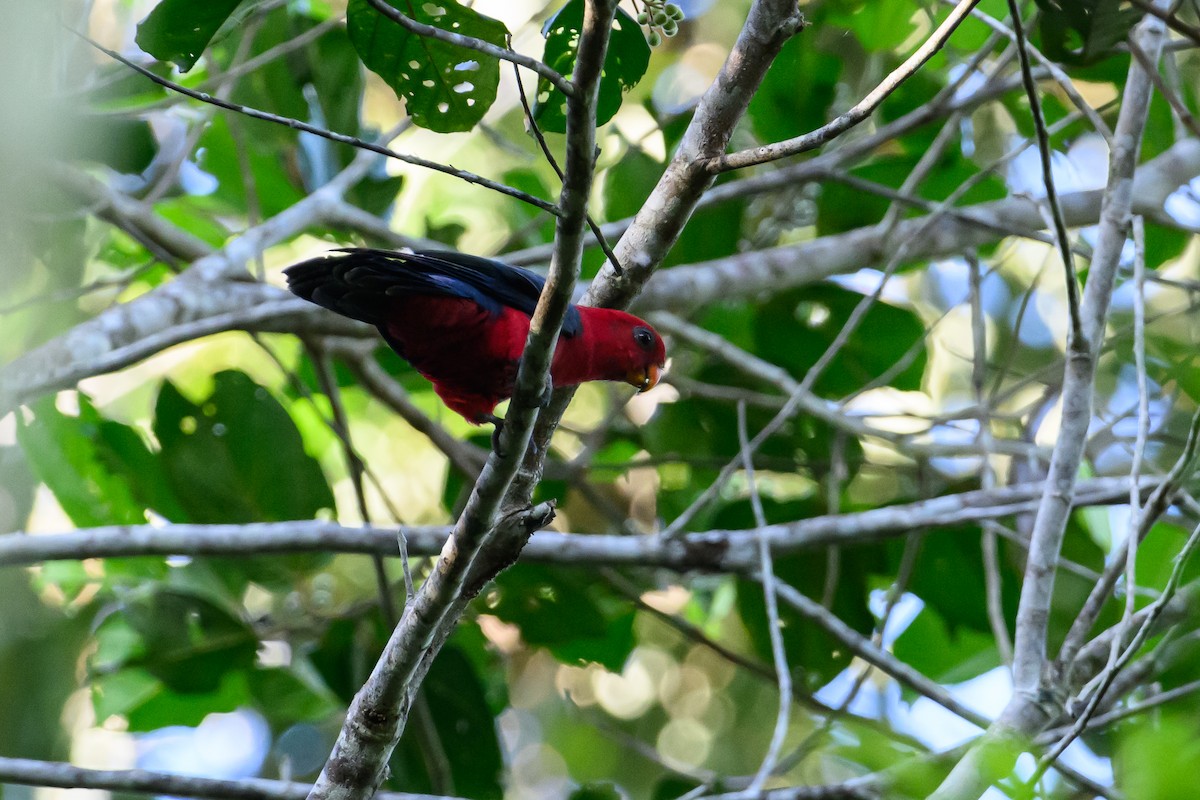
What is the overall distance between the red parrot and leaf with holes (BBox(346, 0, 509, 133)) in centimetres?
51

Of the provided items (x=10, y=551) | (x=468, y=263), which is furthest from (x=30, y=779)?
(x=468, y=263)

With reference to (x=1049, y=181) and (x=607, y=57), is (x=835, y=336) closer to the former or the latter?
(x=1049, y=181)

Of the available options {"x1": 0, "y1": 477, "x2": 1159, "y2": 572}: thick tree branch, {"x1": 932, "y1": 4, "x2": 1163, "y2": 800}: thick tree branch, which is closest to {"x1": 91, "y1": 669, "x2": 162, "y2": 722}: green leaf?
{"x1": 0, "y1": 477, "x2": 1159, "y2": 572}: thick tree branch

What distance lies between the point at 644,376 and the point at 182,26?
184 cm

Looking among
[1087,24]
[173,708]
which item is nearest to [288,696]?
[173,708]

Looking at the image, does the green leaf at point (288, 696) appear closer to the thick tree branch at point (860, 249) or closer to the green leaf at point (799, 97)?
Result: the thick tree branch at point (860, 249)

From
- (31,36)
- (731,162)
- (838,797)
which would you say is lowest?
(838,797)

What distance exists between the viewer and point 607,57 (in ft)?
7.89

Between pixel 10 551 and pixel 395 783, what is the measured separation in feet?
6.00

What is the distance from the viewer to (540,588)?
4.58 metres

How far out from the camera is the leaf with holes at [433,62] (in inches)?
92.4

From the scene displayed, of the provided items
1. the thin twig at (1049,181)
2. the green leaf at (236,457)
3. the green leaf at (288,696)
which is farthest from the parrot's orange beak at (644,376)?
the green leaf at (288,696)

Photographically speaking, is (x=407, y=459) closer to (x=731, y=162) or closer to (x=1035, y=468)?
(x=1035, y=468)

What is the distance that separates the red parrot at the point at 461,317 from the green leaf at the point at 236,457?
1284 mm
